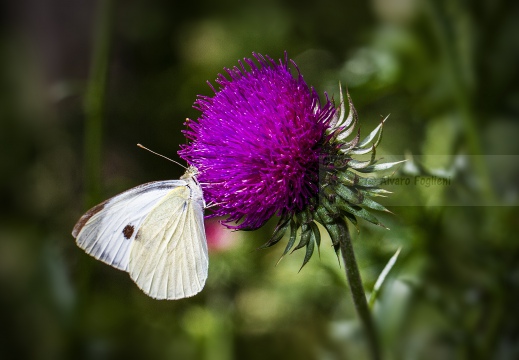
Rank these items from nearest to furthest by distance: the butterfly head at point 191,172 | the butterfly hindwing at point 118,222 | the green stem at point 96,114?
the butterfly head at point 191,172, the butterfly hindwing at point 118,222, the green stem at point 96,114

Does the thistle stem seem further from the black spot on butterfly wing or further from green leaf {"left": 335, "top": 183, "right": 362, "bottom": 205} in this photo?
the black spot on butterfly wing

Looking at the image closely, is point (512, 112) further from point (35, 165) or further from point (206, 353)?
point (35, 165)

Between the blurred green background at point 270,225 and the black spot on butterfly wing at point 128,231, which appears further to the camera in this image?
the blurred green background at point 270,225

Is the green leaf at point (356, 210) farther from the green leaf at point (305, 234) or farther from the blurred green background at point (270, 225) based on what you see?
the blurred green background at point (270, 225)

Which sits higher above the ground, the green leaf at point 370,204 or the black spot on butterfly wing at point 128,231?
the green leaf at point 370,204

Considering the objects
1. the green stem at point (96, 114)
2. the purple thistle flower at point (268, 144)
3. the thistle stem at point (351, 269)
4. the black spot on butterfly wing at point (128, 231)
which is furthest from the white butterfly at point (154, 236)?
the green stem at point (96, 114)

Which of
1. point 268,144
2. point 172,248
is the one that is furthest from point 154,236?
point 268,144

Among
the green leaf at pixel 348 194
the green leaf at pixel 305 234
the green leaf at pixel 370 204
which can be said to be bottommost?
the green leaf at pixel 305 234

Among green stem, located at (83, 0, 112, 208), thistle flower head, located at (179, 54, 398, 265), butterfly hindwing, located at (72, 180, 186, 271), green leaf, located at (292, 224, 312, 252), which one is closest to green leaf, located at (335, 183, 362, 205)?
thistle flower head, located at (179, 54, 398, 265)

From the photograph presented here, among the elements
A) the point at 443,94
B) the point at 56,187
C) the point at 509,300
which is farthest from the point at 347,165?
the point at 56,187
